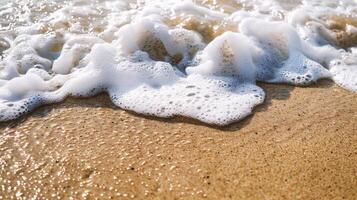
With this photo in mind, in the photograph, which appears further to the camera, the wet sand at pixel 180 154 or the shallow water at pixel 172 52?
the shallow water at pixel 172 52

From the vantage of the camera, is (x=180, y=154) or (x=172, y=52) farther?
(x=172, y=52)

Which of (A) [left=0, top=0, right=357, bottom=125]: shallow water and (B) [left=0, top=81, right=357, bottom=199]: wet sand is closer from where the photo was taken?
(B) [left=0, top=81, right=357, bottom=199]: wet sand

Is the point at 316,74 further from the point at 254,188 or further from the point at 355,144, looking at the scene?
the point at 254,188

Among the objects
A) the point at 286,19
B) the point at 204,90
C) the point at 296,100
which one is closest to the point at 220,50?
the point at 204,90
